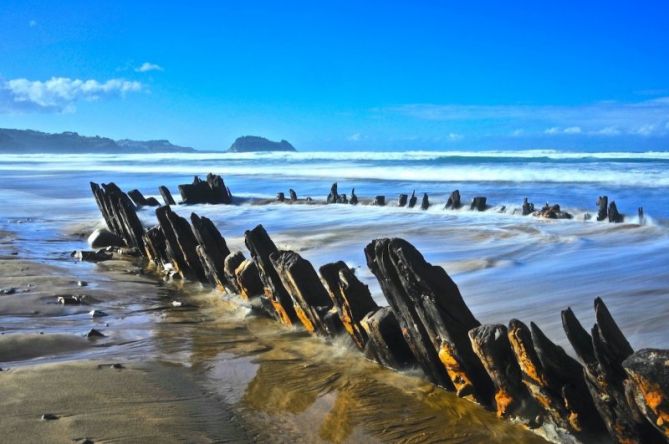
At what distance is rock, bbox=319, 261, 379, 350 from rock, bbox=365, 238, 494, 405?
1.71 ft

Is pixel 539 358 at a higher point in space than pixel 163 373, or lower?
higher

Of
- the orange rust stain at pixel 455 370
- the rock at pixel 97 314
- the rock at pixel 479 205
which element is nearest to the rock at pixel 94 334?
the rock at pixel 97 314

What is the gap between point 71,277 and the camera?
27.2 feet

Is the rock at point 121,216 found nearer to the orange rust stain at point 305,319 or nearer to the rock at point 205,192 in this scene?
the rock at point 205,192

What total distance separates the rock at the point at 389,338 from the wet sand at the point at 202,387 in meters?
0.10

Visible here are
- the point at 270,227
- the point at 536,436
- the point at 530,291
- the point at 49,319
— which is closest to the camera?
the point at 536,436

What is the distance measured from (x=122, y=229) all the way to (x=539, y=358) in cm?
1041

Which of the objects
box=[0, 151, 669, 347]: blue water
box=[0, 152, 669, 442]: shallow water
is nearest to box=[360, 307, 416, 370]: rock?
box=[0, 152, 669, 442]: shallow water

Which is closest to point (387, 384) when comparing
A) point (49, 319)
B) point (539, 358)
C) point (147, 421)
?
point (539, 358)

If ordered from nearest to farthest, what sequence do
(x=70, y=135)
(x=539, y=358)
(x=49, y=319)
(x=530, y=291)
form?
(x=539, y=358) < (x=49, y=319) < (x=530, y=291) < (x=70, y=135)

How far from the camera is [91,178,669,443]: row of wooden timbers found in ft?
10.1

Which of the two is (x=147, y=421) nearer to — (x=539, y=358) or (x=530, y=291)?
(x=539, y=358)

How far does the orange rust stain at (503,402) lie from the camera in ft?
12.7

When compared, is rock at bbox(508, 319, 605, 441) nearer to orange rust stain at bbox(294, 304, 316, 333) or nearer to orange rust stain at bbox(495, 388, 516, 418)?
orange rust stain at bbox(495, 388, 516, 418)
